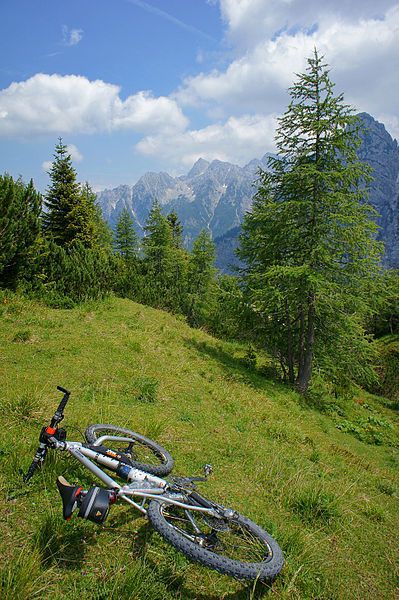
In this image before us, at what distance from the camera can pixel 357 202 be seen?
12.6 meters

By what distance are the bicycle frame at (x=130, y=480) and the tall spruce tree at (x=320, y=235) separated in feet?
28.7

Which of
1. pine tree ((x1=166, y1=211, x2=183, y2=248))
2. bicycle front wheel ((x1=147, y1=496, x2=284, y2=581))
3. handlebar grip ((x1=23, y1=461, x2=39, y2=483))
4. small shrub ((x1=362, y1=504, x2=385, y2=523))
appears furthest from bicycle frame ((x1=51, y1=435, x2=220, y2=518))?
pine tree ((x1=166, y1=211, x2=183, y2=248))

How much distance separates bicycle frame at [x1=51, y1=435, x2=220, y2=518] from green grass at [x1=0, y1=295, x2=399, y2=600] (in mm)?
534

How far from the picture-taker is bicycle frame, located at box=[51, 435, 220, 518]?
3684mm

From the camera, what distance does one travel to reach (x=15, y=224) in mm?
12789

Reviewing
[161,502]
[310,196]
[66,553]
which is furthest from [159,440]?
[310,196]

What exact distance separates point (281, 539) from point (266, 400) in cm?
661

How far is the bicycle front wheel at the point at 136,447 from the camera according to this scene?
5113 millimetres

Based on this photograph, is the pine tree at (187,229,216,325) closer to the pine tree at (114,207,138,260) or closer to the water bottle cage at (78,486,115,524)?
the pine tree at (114,207,138,260)

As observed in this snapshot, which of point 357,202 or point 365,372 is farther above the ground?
point 357,202

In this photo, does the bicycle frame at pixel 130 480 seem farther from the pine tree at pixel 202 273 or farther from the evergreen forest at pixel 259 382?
the pine tree at pixel 202 273

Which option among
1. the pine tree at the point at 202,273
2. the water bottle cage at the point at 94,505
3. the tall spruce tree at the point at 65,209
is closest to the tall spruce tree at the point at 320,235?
the water bottle cage at the point at 94,505

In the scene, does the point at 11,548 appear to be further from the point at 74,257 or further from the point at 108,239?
the point at 108,239

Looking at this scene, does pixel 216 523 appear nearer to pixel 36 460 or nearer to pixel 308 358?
pixel 36 460
